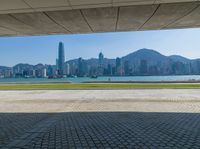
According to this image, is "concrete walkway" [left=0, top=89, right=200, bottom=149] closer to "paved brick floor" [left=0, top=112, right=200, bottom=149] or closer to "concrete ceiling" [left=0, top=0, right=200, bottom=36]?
"paved brick floor" [left=0, top=112, right=200, bottom=149]

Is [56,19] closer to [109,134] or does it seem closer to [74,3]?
[74,3]

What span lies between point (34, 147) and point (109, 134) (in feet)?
8.44

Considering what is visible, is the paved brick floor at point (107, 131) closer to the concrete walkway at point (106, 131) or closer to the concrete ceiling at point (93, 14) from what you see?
the concrete walkway at point (106, 131)

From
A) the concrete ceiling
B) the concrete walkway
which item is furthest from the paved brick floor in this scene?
the concrete ceiling

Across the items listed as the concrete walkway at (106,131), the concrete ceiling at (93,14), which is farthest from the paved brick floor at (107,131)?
the concrete ceiling at (93,14)

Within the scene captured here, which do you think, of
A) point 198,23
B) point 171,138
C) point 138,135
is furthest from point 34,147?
point 198,23

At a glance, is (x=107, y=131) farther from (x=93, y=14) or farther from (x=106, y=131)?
(x=93, y=14)

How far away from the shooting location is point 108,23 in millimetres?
9938

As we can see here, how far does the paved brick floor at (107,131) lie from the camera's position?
22.3ft

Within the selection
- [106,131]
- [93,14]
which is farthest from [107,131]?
[93,14]

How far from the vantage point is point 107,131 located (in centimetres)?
837

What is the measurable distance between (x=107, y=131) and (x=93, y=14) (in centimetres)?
433

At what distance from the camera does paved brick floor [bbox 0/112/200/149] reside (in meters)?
6.78

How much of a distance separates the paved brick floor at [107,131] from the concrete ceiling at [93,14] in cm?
427
